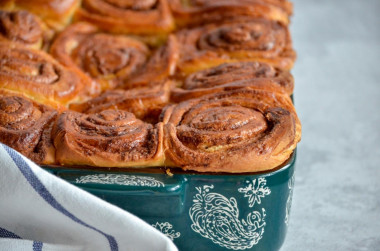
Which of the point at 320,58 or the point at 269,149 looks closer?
the point at 269,149

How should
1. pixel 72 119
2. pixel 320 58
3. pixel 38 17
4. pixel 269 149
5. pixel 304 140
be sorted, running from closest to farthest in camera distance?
pixel 269 149, pixel 72 119, pixel 38 17, pixel 304 140, pixel 320 58

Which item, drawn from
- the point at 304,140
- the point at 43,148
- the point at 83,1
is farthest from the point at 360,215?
the point at 83,1

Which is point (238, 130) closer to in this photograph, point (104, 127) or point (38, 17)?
point (104, 127)

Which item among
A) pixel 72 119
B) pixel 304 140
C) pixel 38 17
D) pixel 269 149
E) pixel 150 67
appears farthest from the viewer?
pixel 304 140

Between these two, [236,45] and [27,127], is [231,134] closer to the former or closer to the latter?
[27,127]

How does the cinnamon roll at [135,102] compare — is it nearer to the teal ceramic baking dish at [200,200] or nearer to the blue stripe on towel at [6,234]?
the teal ceramic baking dish at [200,200]
